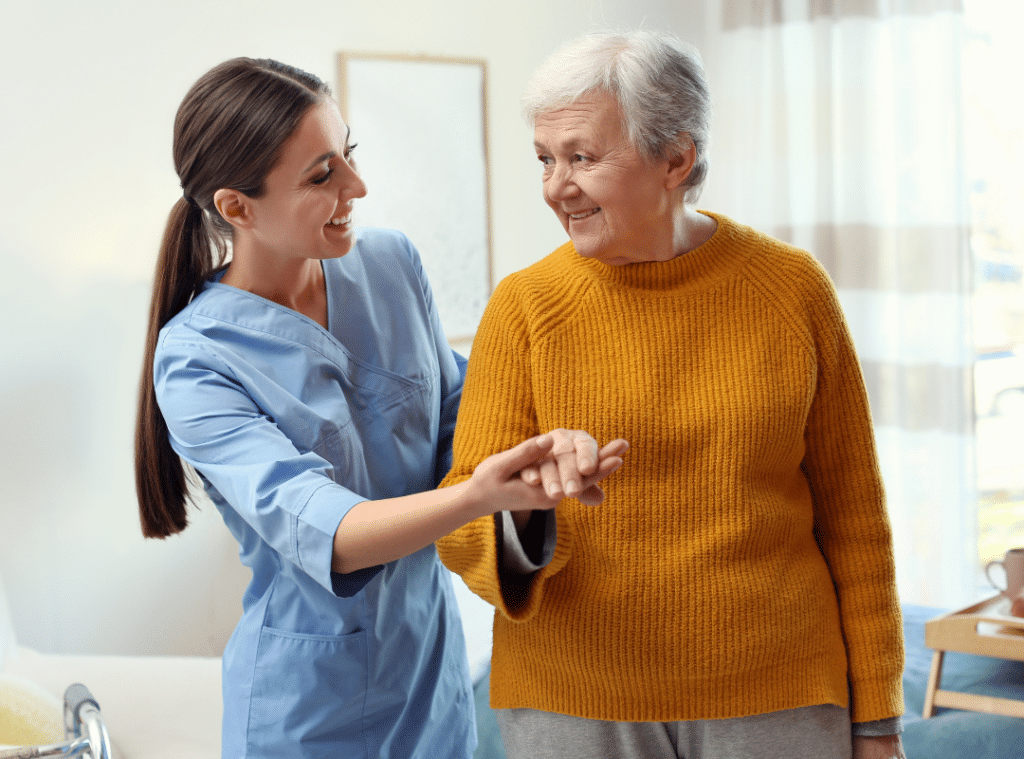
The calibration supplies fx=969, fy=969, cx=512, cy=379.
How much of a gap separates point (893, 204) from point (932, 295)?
33 centimetres

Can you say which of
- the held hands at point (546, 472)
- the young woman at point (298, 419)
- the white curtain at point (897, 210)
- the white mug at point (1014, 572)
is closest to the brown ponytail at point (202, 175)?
the young woman at point (298, 419)

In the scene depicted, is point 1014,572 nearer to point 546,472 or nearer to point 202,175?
point 546,472

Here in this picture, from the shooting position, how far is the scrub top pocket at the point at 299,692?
119cm

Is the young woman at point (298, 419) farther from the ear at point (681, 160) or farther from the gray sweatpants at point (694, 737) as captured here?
the ear at point (681, 160)

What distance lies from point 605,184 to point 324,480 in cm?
44

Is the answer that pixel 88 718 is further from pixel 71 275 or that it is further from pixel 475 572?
pixel 71 275

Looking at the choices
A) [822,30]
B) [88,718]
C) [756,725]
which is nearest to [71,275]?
[88,718]

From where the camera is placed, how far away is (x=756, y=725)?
3.57ft

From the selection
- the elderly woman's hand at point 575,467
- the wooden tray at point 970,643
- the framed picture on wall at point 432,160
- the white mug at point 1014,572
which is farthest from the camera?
the framed picture on wall at point 432,160

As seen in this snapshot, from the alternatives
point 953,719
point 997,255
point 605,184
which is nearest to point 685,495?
point 605,184

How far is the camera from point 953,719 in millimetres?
2047

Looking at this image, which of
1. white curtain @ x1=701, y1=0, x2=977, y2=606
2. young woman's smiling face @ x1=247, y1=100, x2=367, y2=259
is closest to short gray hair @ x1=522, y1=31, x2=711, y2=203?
young woman's smiling face @ x1=247, y1=100, x2=367, y2=259

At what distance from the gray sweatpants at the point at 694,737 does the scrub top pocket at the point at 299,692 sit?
25 centimetres

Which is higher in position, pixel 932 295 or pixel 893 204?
pixel 893 204
